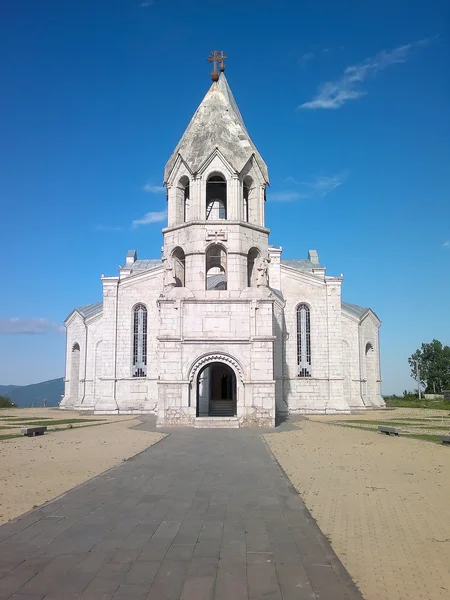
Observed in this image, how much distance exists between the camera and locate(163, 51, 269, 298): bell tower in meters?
24.1

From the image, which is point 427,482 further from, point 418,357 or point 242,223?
point 418,357

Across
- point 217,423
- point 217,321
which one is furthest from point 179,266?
point 217,423

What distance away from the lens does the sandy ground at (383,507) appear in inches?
225

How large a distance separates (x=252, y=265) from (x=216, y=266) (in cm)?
235

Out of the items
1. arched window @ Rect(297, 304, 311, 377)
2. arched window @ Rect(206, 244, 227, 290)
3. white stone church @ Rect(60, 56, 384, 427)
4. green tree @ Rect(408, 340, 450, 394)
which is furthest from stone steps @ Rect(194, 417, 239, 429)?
green tree @ Rect(408, 340, 450, 394)

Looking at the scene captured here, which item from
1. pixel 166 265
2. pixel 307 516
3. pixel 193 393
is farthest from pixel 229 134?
pixel 307 516

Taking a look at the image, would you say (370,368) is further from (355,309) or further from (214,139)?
(214,139)

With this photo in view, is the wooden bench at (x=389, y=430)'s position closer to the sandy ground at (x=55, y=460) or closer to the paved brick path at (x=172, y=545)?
the sandy ground at (x=55, y=460)

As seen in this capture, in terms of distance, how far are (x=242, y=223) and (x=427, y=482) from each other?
50.9ft

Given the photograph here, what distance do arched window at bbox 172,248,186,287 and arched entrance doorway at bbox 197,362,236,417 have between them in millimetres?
4921

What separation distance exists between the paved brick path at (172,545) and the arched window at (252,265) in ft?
50.3

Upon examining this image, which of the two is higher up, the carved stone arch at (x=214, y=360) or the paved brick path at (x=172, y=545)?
the carved stone arch at (x=214, y=360)

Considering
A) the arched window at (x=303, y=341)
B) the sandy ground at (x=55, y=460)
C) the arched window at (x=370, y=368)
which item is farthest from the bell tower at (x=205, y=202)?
the arched window at (x=370, y=368)

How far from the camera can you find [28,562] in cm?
576
